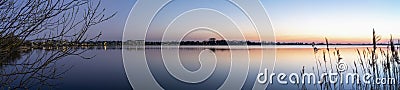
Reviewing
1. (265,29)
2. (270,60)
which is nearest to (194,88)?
(270,60)

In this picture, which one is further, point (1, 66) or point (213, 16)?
point (213, 16)

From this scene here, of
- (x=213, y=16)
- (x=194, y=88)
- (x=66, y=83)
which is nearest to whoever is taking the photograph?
(x=213, y=16)

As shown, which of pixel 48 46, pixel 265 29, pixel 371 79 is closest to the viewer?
pixel 48 46

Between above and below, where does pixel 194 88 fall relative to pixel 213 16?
below

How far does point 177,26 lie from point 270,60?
1.49 meters

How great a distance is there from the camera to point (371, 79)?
176 inches

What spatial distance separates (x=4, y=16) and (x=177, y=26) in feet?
5.03

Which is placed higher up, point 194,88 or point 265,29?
point 265,29

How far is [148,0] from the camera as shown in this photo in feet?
10.3

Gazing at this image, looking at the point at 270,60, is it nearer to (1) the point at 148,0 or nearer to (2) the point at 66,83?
(1) the point at 148,0

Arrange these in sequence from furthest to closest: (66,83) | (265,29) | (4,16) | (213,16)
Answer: (66,83), (213,16), (265,29), (4,16)

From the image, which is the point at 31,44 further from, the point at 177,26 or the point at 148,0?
the point at 177,26

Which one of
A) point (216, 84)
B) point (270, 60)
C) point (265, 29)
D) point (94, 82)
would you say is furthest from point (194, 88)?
point (265, 29)

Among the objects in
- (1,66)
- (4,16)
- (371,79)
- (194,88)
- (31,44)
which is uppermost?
(4,16)
